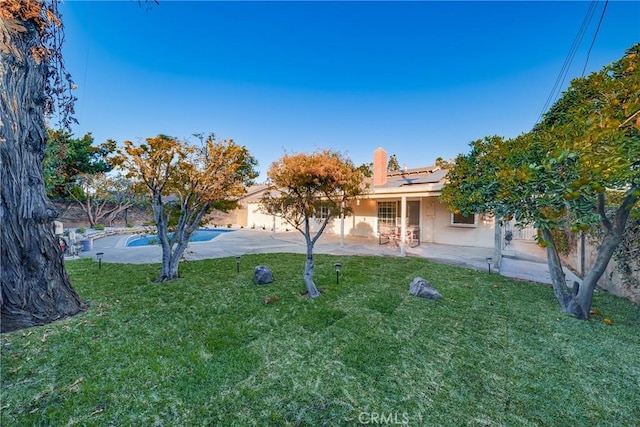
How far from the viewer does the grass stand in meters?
2.48

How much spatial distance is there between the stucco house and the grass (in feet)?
19.4

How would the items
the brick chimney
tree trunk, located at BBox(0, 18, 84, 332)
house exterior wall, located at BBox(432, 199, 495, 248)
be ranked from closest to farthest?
tree trunk, located at BBox(0, 18, 84, 332), house exterior wall, located at BBox(432, 199, 495, 248), the brick chimney

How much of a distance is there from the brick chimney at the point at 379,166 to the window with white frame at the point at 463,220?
433 centimetres

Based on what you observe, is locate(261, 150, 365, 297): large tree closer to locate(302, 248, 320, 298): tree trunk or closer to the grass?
locate(302, 248, 320, 298): tree trunk

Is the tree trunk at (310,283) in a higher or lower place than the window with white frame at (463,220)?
lower

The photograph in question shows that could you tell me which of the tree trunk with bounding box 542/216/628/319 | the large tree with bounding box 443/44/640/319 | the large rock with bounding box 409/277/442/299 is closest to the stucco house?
the large rock with bounding box 409/277/442/299

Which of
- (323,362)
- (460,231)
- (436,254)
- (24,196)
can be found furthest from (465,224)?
(24,196)

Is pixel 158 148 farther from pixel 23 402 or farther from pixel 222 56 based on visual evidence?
pixel 222 56

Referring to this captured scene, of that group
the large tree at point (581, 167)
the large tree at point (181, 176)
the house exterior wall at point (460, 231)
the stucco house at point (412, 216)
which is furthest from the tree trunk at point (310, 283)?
the house exterior wall at point (460, 231)

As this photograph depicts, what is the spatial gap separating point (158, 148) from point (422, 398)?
7096 millimetres

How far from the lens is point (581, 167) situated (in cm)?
284

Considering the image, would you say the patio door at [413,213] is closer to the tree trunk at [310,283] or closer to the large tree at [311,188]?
the large tree at [311,188]

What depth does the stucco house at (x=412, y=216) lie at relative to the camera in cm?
1148

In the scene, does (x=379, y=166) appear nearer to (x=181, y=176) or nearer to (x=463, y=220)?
(x=463, y=220)
